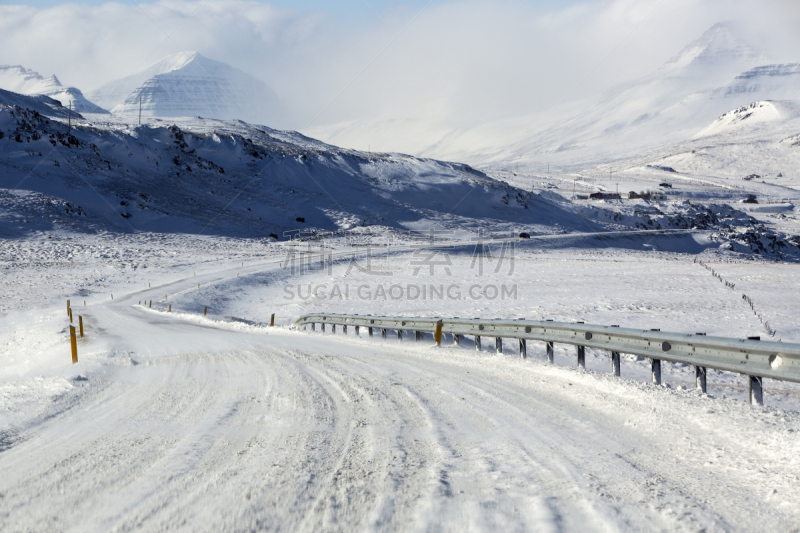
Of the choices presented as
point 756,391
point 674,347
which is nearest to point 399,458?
point 756,391

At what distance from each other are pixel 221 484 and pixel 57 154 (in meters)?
85.5

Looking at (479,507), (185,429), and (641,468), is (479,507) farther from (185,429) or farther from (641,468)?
(185,429)

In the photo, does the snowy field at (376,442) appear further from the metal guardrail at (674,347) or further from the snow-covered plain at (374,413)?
the metal guardrail at (674,347)

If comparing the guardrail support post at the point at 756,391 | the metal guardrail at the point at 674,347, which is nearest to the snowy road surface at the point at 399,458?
the guardrail support post at the point at 756,391

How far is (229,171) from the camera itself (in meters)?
91.8

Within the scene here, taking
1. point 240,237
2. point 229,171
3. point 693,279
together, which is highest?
point 229,171

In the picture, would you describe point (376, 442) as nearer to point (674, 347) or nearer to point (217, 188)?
point (674, 347)

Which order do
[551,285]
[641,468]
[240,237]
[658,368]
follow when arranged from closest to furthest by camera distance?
1. [641,468]
2. [658,368]
3. [551,285]
4. [240,237]

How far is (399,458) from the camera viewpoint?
460cm

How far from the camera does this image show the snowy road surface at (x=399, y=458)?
11.4ft

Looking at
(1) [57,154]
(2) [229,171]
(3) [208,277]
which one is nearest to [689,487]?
(3) [208,277]

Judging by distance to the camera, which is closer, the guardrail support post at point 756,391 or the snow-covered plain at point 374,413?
the snow-covered plain at point 374,413

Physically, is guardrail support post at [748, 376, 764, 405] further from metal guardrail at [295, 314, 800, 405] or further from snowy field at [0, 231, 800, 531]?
snowy field at [0, 231, 800, 531]

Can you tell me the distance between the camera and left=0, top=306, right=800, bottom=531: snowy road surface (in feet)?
11.4
